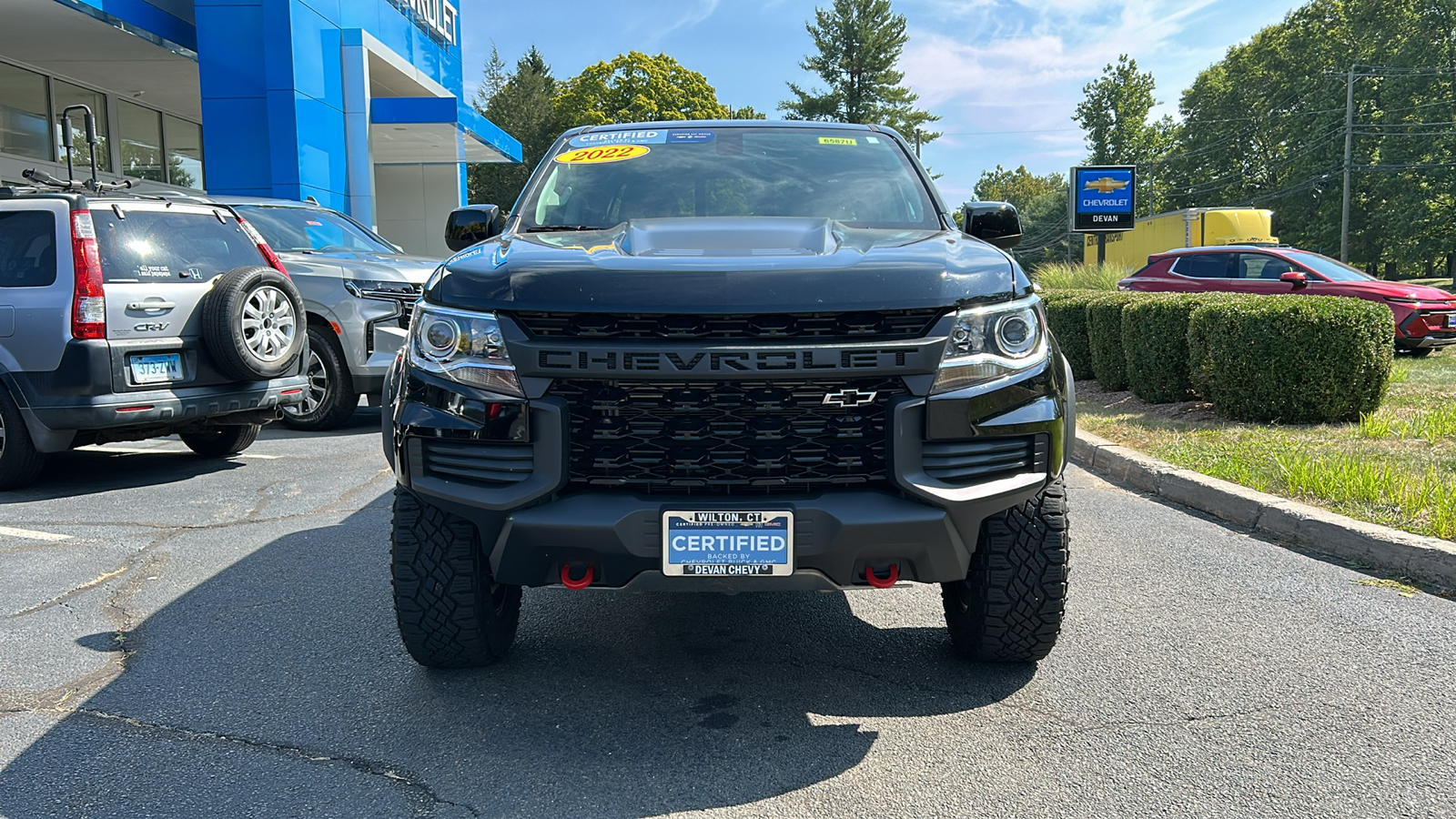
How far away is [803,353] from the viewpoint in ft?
8.73

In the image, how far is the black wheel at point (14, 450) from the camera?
6258 millimetres

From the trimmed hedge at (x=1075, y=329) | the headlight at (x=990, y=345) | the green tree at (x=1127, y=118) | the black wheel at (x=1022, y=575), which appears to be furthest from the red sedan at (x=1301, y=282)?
the green tree at (x=1127, y=118)

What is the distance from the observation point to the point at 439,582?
3070 millimetres

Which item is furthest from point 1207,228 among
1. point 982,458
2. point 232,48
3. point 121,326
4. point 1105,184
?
point 982,458

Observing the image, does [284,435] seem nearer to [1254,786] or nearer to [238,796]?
[238,796]

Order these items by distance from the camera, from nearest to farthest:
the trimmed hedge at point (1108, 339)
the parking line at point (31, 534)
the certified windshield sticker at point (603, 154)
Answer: the certified windshield sticker at point (603, 154) → the parking line at point (31, 534) → the trimmed hedge at point (1108, 339)

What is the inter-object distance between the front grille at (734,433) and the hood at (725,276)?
8.2 inches

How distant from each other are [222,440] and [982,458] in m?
6.52

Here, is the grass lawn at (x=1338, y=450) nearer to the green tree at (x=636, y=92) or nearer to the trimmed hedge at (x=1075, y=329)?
the trimmed hedge at (x=1075, y=329)

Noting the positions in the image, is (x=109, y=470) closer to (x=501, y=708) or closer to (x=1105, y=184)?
(x=501, y=708)

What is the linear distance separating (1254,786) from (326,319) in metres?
7.51

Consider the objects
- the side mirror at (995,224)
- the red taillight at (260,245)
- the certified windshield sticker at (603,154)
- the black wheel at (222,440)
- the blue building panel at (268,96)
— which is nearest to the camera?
the side mirror at (995,224)

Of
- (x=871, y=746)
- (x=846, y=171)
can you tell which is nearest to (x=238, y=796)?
(x=871, y=746)

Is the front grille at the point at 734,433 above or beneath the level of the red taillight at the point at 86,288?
beneath
